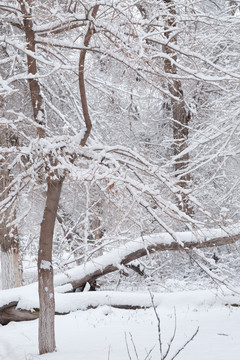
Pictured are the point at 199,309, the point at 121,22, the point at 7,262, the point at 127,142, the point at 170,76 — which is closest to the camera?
the point at 121,22

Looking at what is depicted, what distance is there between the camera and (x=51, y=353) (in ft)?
18.6

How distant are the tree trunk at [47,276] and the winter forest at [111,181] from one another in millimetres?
14

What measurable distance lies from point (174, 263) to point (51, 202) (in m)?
8.87

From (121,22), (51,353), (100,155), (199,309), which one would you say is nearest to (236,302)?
(199,309)

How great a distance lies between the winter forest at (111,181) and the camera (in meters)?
5.02

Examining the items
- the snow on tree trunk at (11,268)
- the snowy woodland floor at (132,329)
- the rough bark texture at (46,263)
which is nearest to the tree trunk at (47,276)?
the rough bark texture at (46,263)

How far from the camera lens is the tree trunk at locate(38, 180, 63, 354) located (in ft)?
18.1

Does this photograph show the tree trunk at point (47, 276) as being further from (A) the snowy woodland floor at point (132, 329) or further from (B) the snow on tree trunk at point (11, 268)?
(B) the snow on tree trunk at point (11, 268)

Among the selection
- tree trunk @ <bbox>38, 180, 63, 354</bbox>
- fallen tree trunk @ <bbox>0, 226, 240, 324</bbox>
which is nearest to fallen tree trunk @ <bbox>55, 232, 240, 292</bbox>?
fallen tree trunk @ <bbox>0, 226, 240, 324</bbox>

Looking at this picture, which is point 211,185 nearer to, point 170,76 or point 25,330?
point 25,330

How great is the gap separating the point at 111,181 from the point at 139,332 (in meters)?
3.40

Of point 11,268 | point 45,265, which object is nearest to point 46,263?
point 45,265

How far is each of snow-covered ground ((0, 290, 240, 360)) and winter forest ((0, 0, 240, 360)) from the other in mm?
33

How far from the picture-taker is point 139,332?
23.2ft
